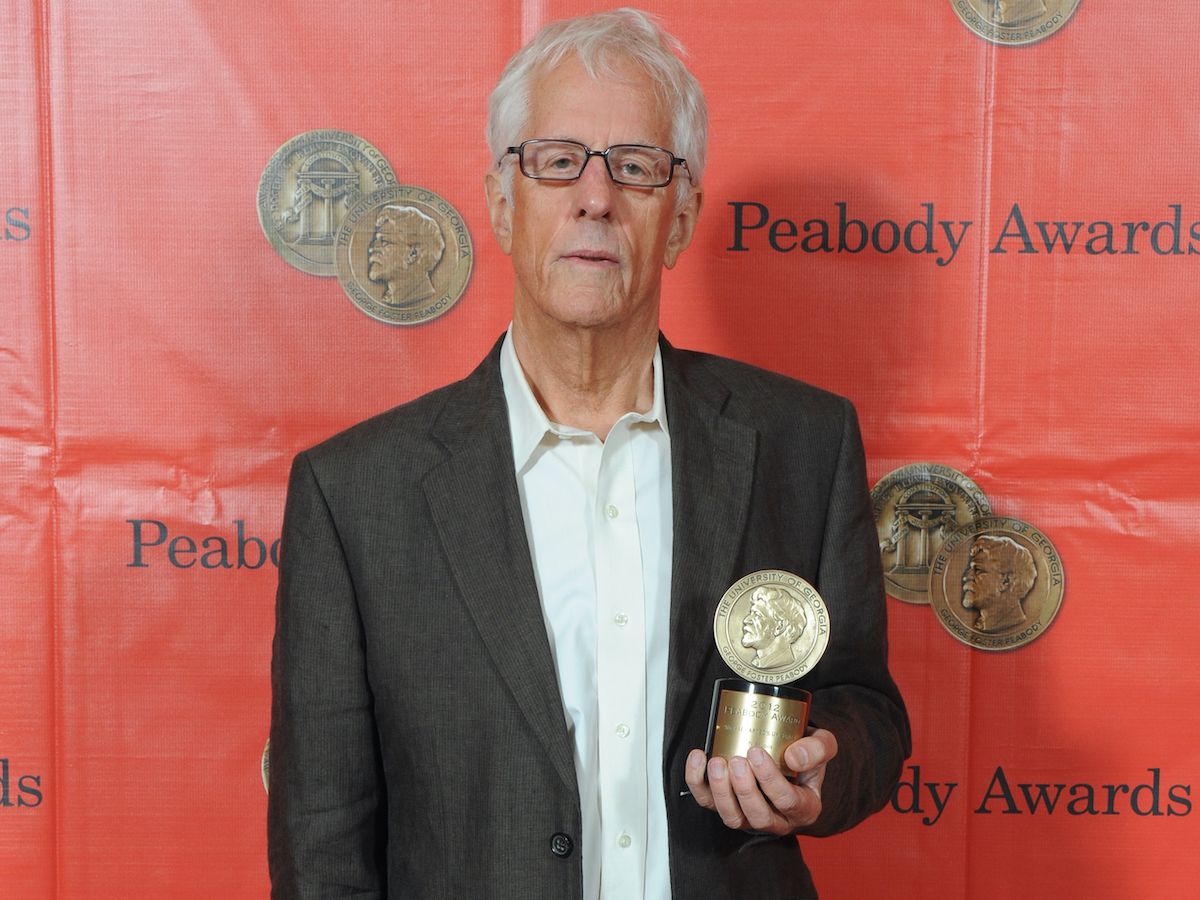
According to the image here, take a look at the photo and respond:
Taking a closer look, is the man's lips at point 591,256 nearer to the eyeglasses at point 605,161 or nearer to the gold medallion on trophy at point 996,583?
the eyeglasses at point 605,161

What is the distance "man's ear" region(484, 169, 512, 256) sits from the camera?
5.05 ft

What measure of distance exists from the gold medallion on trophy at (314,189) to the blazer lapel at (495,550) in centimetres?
81

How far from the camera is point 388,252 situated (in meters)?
2.09

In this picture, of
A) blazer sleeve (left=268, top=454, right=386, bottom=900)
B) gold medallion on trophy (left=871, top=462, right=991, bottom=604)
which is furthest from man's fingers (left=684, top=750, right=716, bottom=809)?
gold medallion on trophy (left=871, top=462, right=991, bottom=604)

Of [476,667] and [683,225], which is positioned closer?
[476,667]

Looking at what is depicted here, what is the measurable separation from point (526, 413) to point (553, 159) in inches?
→ 14.3

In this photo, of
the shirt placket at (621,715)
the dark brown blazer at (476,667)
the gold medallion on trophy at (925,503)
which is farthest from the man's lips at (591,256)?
the gold medallion on trophy at (925,503)

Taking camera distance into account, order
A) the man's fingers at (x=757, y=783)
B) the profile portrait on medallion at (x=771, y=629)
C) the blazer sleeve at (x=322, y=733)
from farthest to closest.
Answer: the blazer sleeve at (x=322, y=733) < the profile portrait on medallion at (x=771, y=629) < the man's fingers at (x=757, y=783)

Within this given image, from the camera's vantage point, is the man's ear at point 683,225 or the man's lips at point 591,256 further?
the man's ear at point 683,225

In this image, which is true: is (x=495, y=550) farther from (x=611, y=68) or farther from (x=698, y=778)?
(x=611, y=68)

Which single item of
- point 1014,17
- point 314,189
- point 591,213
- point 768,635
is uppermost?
point 1014,17

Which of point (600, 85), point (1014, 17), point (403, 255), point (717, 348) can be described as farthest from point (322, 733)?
point (1014, 17)

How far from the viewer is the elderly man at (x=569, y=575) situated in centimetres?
129

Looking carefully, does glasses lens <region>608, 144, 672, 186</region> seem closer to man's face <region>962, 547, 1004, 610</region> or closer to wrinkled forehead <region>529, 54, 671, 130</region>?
wrinkled forehead <region>529, 54, 671, 130</region>
